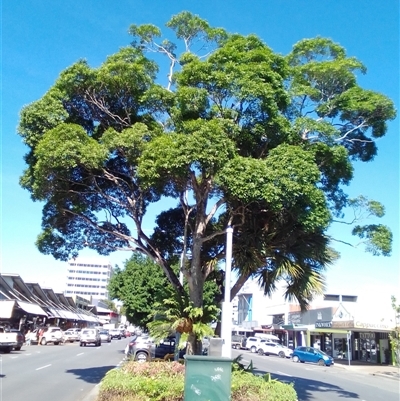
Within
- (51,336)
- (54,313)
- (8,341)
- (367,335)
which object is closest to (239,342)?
(367,335)

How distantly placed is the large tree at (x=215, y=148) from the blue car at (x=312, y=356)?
25.2m

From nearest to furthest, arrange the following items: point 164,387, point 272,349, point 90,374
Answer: point 164,387 < point 90,374 < point 272,349

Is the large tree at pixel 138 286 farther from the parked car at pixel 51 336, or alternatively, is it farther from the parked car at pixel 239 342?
the parked car at pixel 239 342

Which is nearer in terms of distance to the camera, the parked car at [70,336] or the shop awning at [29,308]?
the shop awning at [29,308]

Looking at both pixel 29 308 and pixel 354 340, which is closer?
pixel 29 308

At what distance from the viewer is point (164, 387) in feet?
35.5

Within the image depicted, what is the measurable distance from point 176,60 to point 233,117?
12.2ft

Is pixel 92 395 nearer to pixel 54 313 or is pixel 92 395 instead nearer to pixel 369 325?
pixel 369 325

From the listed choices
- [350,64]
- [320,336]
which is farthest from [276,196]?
[320,336]

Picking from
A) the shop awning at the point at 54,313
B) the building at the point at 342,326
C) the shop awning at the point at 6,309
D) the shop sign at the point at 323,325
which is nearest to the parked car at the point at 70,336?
the shop awning at the point at 54,313

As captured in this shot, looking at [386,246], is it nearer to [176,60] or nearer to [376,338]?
[176,60]

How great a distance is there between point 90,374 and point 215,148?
1268 cm

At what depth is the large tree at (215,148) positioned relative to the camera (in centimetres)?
1214

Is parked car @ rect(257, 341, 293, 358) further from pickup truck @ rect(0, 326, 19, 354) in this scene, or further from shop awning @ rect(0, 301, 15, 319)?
pickup truck @ rect(0, 326, 19, 354)
